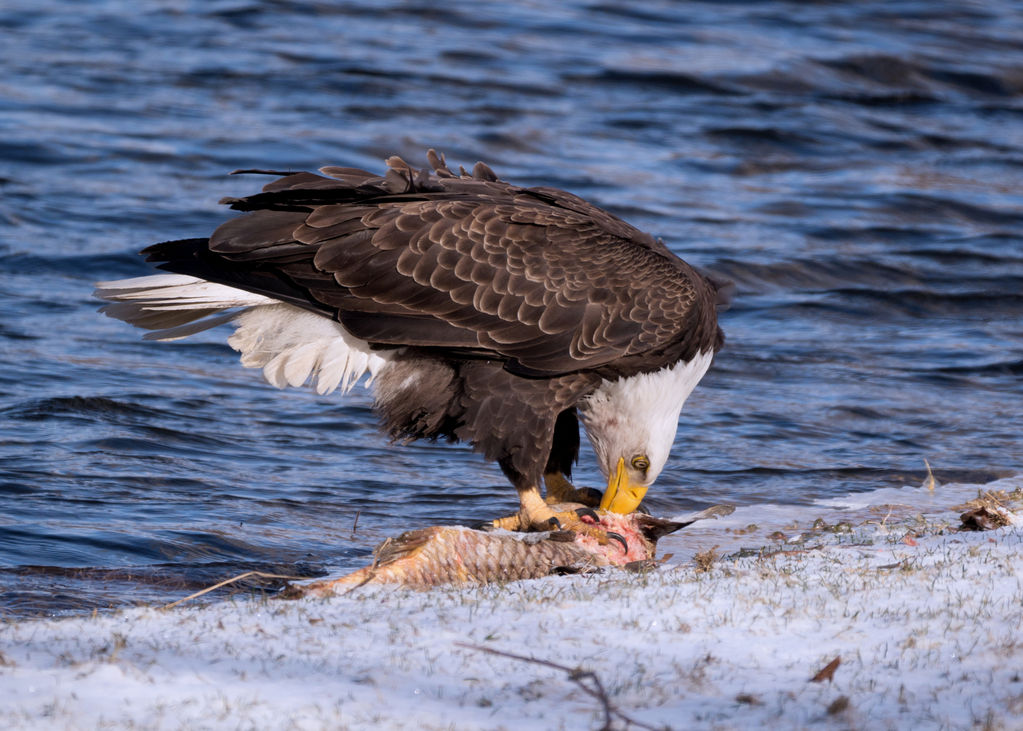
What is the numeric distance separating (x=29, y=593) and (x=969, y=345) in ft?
21.3

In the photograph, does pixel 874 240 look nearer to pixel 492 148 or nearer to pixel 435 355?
pixel 492 148

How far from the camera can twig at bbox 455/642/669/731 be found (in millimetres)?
2689

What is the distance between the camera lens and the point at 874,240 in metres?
11.6

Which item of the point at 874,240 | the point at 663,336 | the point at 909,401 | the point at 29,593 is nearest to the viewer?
the point at 29,593

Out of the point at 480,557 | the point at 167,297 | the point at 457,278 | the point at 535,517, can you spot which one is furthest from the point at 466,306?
the point at 480,557

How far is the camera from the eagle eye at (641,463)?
5.62 m

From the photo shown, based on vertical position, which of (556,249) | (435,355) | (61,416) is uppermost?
(556,249)

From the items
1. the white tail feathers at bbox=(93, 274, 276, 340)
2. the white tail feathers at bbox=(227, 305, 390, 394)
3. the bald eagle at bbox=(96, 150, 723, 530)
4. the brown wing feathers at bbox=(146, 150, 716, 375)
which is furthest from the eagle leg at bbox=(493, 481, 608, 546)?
the white tail feathers at bbox=(93, 274, 276, 340)

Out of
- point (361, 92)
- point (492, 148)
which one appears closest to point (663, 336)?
point (492, 148)

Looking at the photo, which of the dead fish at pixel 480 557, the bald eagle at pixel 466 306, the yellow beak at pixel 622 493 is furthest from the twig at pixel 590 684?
the yellow beak at pixel 622 493

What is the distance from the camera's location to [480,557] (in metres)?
4.22

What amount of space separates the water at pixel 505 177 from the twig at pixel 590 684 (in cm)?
222

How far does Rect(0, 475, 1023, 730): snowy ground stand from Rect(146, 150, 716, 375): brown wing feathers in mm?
1643

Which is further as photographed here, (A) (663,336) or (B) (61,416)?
(B) (61,416)
